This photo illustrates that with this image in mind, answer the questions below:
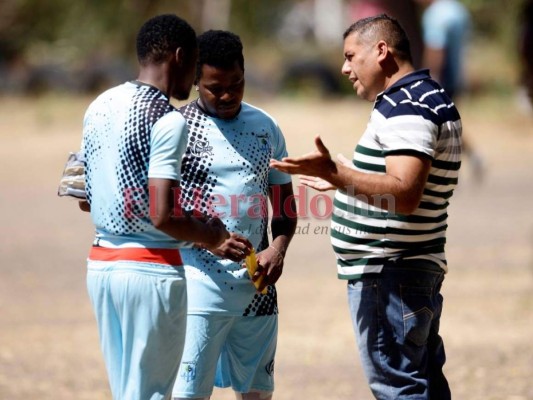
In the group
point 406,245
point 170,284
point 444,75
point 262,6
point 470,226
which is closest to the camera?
point 170,284

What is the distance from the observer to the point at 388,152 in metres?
4.38

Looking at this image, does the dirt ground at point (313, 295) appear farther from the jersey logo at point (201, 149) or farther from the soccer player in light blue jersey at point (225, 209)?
the jersey logo at point (201, 149)

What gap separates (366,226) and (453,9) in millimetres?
11020

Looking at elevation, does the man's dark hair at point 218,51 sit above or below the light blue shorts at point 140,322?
above

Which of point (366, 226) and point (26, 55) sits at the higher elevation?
point (26, 55)

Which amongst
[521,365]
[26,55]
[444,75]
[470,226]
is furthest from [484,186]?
[26,55]

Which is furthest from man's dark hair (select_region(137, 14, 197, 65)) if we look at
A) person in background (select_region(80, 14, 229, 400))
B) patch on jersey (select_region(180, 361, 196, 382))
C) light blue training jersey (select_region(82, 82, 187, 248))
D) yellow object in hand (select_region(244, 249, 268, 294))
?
patch on jersey (select_region(180, 361, 196, 382))

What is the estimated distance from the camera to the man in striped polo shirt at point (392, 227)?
14.8 ft

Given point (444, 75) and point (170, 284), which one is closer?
point (170, 284)

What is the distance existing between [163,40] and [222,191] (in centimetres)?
87

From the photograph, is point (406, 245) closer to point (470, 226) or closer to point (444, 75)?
point (470, 226)

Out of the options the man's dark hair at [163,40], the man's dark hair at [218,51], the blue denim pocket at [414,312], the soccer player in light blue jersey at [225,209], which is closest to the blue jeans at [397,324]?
the blue denim pocket at [414,312]

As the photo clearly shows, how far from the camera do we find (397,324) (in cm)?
459

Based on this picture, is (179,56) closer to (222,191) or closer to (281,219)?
(222,191)
